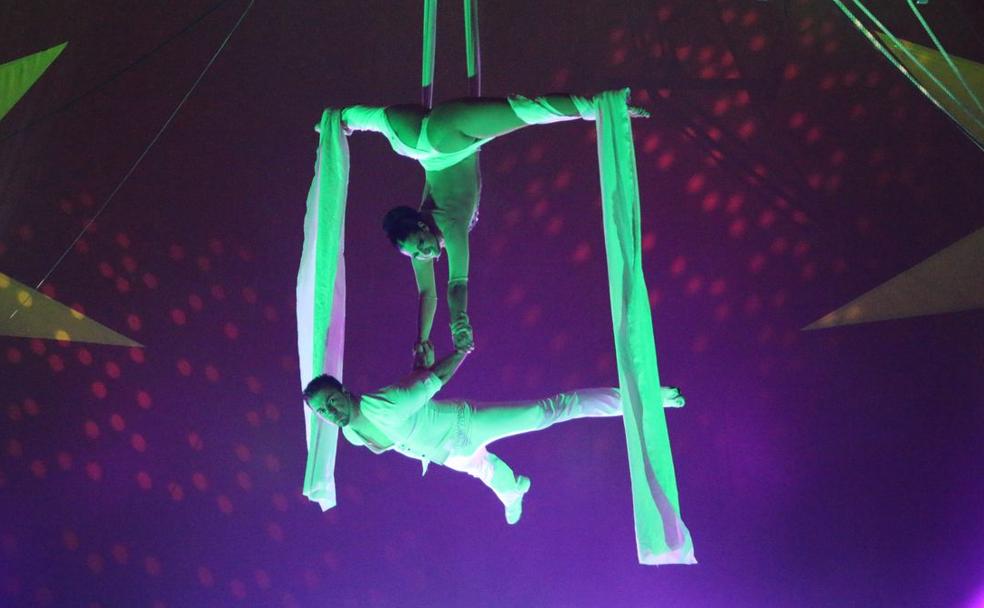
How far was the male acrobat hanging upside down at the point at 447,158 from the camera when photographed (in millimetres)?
2752

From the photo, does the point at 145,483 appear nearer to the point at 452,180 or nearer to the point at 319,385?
the point at 319,385

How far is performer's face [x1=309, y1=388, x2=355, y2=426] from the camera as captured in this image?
2.93 m

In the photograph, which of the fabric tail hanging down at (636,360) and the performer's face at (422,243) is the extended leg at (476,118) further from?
the performer's face at (422,243)

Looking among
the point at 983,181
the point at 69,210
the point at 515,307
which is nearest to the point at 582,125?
the point at 515,307

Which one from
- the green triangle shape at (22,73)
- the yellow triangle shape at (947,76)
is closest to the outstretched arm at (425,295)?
the green triangle shape at (22,73)

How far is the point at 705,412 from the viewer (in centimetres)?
444

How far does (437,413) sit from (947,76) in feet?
10.9

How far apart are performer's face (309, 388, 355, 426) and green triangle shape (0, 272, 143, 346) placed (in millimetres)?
1987

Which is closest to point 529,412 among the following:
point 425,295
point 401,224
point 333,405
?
point 425,295

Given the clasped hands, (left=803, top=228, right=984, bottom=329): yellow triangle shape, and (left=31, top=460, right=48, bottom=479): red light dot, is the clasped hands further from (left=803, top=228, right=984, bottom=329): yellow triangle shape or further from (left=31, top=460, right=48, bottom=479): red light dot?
(left=31, top=460, right=48, bottom=479): red light dot

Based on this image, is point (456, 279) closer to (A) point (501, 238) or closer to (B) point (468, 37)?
(B) point (468, 37)

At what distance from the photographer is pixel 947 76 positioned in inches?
182

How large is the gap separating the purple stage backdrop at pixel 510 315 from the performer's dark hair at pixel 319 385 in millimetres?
1483

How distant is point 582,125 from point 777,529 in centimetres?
226
